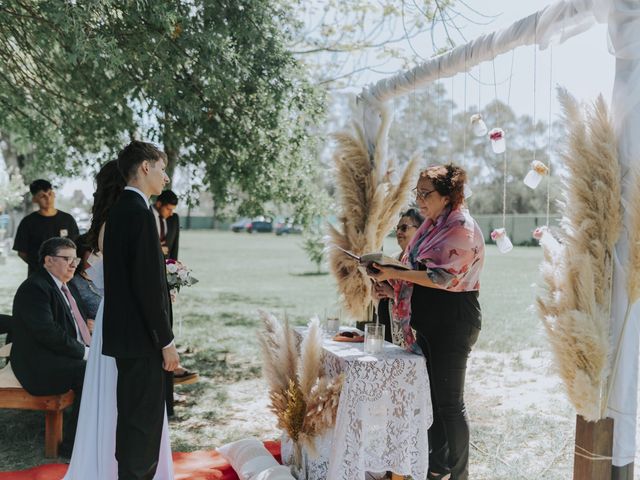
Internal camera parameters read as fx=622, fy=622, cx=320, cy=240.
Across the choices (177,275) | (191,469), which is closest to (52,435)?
(191,469)

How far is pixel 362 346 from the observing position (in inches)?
142

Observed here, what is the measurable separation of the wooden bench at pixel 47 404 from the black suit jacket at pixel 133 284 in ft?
5.29

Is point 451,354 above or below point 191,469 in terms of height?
above

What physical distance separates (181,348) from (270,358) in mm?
5038

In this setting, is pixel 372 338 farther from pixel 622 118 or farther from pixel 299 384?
pixel 622 118

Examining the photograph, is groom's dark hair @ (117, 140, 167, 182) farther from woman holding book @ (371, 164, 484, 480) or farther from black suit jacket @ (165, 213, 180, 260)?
black suit jacket @ (165, 213, 180, 260)

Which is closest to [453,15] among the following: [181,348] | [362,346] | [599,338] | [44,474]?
[362,346]

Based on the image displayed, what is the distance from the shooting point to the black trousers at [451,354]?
3.30 m

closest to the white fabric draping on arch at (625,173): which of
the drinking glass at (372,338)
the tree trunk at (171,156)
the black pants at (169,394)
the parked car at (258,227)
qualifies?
the drinking glass at (372,338)

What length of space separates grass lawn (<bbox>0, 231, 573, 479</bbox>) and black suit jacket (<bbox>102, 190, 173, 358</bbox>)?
39.5 inches

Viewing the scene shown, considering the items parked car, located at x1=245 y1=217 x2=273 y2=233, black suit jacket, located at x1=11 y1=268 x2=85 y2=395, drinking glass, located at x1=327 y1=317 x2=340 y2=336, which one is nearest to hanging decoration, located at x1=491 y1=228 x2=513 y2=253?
drinking glass, located at x1=327 y1=317 x2=340 y2=336

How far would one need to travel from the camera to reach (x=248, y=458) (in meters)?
3.87

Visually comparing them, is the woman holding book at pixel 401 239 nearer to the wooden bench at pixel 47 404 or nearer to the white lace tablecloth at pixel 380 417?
the white lace tablecloth at pixel 380 417

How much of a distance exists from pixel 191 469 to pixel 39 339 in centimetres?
132
